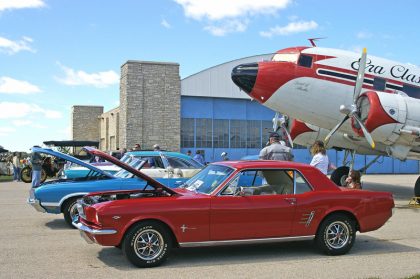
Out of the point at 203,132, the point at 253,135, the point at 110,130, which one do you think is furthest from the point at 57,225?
the point at 110,130

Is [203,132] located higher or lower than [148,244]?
higher

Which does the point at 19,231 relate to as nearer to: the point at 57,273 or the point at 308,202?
the point at 57,273

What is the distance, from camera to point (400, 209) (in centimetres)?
1283

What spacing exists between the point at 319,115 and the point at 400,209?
3687mm

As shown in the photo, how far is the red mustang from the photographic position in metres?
6.17

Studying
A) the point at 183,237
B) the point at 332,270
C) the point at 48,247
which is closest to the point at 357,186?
the point at 332,270

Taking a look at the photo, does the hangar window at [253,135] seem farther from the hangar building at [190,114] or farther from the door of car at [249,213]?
the door of car at [249,213]

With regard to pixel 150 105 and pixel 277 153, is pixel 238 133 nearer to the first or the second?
pixel 150 105

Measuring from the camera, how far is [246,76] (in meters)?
14.1

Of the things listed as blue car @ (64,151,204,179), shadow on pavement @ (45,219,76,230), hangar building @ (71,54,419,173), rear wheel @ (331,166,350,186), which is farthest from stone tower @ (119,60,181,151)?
shadow on pavement @ (45,219,76,230)

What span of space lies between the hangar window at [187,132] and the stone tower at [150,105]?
2.25 feet

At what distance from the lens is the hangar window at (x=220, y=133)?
32.7 metres

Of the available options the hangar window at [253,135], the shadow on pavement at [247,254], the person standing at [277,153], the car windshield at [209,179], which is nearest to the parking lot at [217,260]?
the shadow on pavement at [247,254]

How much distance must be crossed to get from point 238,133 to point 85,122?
18.4 m
